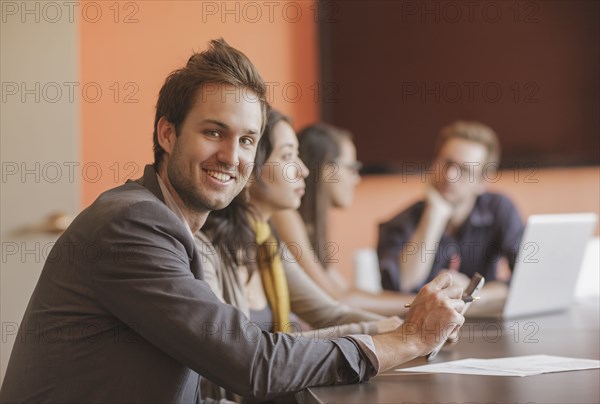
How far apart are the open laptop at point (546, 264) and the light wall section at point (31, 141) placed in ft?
4.82

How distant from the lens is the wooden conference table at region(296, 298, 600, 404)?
130 centimetres

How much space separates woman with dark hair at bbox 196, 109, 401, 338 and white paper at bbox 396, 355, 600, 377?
1.56 ft

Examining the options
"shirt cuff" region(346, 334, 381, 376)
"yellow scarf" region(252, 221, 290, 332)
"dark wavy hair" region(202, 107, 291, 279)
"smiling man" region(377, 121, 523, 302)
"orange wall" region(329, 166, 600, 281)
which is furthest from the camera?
"orange wall" region(329, 166, 600, 281)

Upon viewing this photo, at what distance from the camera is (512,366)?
157 cm

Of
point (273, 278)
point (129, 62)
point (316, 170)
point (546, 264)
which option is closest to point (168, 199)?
point (273, 278)

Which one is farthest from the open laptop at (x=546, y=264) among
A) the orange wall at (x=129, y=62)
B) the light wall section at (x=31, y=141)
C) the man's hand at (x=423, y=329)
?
the orange wall at (x=129, y=62)

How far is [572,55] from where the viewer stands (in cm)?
409

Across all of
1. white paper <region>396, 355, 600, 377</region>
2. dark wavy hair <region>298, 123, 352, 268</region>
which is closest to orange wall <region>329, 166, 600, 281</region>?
dark wavy hair <region>298, 123, 352, 268</region>

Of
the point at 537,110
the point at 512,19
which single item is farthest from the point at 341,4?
the point at 537,110

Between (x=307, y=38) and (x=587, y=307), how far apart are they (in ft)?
6.55

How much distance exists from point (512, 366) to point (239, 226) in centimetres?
88

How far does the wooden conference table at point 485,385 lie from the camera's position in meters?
1.30

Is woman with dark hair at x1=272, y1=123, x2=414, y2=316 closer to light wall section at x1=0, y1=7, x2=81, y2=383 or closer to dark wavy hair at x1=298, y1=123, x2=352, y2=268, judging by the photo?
dark wavy hair at x1=298, y1=123, x2=352, y2=268

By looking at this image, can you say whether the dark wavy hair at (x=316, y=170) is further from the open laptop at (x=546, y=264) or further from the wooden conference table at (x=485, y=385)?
the wooden conference table at (x=485, y=385)
